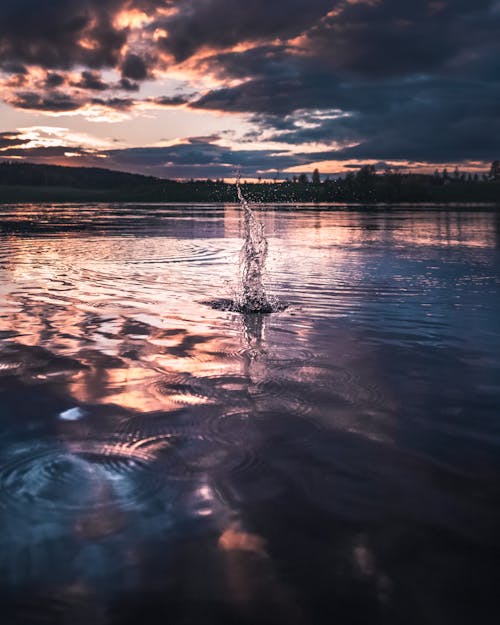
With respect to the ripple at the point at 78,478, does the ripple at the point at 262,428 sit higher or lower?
higher

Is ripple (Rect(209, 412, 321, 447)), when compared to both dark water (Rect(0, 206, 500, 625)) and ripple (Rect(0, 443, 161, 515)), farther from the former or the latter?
ripple (Rect(0, 443, 161, 515))

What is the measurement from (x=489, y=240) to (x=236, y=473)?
3117 cm

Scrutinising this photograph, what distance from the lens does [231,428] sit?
19.9 feet

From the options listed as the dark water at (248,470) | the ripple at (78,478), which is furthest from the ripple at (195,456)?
the ripple at (78,478)

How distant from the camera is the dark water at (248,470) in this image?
366 centimetres

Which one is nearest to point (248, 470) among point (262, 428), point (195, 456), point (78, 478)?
point (195, 456)

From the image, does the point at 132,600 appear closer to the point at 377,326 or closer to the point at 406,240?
the point at 377,326

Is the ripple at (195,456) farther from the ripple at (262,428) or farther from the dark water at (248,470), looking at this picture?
the ripple at (262,428)

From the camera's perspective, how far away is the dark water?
3.66 meters

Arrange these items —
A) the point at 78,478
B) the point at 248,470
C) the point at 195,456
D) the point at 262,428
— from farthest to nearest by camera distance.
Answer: the point at 262,428
the point at 195,456
the point at 248,470
the point at 78,478

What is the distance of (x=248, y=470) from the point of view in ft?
17.0

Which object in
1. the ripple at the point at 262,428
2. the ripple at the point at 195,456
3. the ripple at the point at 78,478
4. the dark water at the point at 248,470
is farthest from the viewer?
the ripple at the point at 262,428

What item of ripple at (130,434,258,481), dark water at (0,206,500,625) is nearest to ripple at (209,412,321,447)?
dark water at (0,206,500,625)

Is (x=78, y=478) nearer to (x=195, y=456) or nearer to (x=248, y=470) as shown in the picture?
(x=195, y=456)
